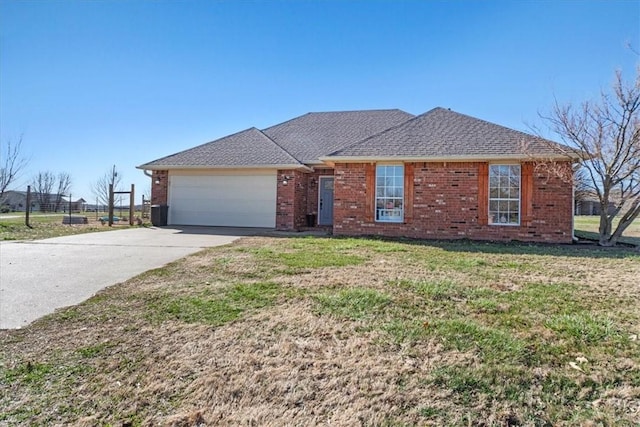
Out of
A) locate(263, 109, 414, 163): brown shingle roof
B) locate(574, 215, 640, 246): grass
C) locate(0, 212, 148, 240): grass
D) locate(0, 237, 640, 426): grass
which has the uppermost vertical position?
locate(263, 109, 414, 163): brown shingle roof

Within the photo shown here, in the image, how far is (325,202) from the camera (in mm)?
15211

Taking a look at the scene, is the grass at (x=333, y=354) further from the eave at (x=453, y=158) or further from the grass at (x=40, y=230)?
the grass at (x=40, y=230)

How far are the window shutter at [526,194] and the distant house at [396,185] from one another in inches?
1.1

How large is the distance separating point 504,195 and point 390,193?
357 centimetres

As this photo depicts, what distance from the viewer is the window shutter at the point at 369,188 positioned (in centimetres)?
1178

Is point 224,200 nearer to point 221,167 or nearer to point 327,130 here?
point 221,167

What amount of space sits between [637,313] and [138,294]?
619 cm

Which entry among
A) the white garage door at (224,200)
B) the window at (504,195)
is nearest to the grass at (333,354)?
the window at (504,195)

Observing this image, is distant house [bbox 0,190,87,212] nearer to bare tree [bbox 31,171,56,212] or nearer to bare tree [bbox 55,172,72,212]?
bare tree [bbox 31,171,56,212]

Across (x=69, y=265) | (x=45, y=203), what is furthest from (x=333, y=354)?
(x=45, y=203)

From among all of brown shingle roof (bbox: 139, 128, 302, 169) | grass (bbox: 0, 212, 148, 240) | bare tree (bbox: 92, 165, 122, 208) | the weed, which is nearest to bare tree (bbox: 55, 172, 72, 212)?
bare tree (bbox: 92, 165, 122, 208)

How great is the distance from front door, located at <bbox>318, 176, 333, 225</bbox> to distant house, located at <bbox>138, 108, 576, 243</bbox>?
0.04 metres

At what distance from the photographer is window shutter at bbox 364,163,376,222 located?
11.8 metres

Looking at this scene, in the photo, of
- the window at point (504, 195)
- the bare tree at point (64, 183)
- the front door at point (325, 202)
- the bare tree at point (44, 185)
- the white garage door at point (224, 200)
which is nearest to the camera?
the window at point (504, 195)
